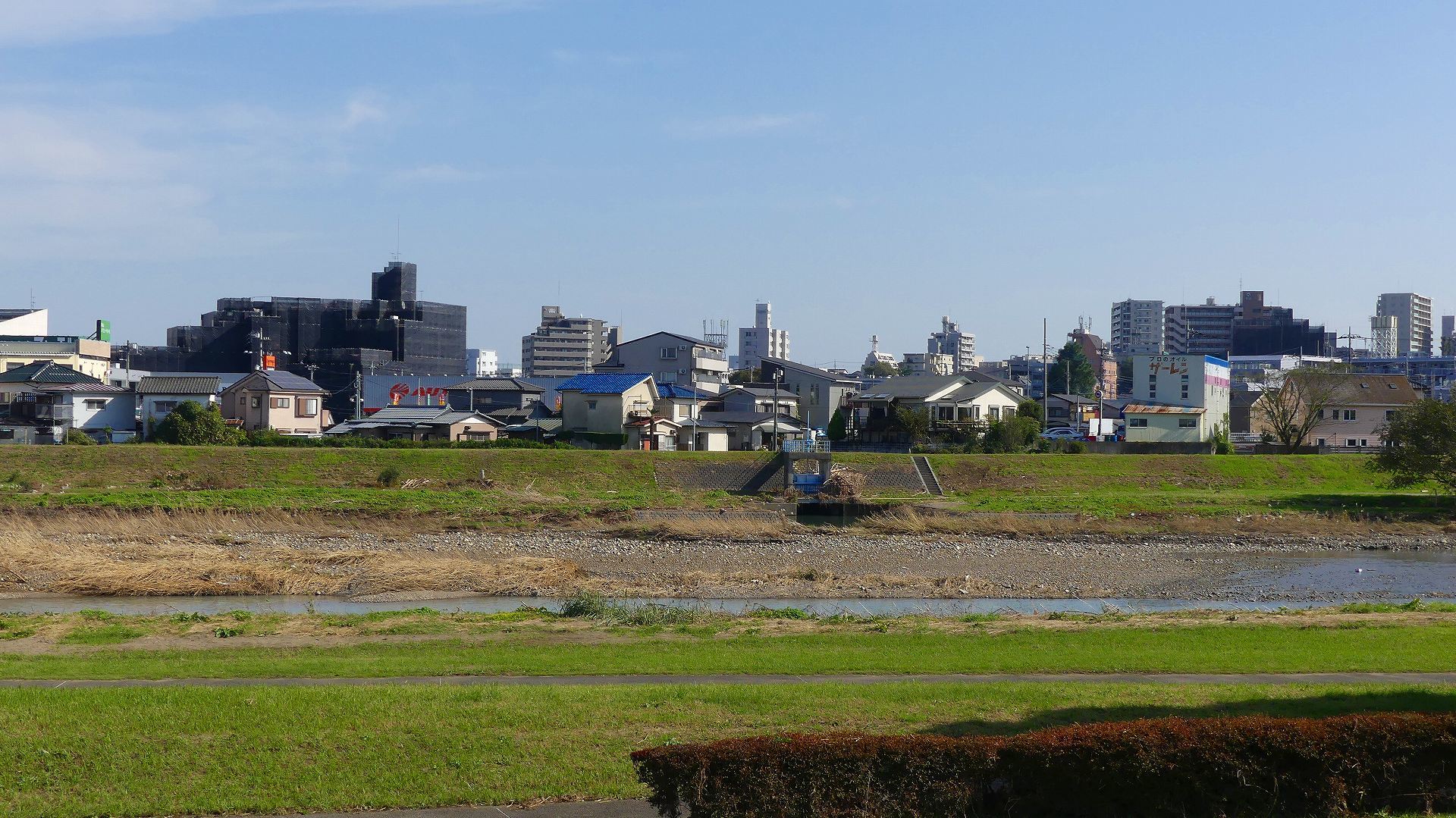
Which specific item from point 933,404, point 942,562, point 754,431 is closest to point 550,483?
point 754,431

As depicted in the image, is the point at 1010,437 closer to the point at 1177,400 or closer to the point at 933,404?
the point at 933,404

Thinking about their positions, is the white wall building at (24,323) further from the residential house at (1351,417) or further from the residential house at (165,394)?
the residential house at (1351,417)

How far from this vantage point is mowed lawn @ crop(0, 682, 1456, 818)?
31.7 ft

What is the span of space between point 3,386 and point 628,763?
83.2 metres

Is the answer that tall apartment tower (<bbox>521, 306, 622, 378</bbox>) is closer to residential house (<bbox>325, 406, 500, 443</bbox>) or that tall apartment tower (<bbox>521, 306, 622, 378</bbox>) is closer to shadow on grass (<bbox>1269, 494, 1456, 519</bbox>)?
residential house (<bbox>325, 406, 500, 443</bbox>)

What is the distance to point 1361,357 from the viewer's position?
543 ft

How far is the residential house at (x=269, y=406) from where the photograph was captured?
70.6 meters

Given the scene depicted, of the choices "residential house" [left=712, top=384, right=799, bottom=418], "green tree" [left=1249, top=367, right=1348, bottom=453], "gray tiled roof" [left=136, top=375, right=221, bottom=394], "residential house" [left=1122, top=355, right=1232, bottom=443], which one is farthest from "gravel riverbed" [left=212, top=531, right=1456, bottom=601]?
"gray tiled roof" [left=136, top=375, right=221, bottom=394]

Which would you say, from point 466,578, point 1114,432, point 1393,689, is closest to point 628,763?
point 1393,689

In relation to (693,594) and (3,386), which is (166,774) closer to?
(693,594)

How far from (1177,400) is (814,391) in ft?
90.1

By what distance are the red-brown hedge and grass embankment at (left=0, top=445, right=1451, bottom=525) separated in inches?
1344

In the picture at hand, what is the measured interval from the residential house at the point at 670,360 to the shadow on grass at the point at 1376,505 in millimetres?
47305

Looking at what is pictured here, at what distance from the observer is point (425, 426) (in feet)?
222
